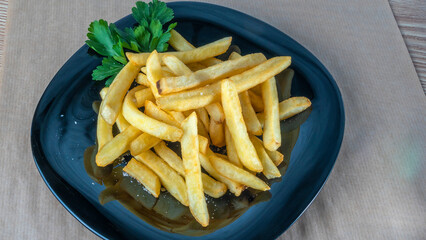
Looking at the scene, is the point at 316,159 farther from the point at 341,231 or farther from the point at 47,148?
the point at 47,148

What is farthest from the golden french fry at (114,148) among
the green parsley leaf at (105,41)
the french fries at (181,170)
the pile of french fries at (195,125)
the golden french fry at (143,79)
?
the green parsley leaf at (105,41)

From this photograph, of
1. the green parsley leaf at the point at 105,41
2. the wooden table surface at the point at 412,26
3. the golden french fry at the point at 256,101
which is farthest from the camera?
the wooden table surface at the point at 412,26

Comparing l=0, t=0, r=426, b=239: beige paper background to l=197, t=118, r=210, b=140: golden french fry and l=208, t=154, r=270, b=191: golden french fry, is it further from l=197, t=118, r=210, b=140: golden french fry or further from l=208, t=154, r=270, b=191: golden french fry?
l=197, t=118, r=210, b=140: golden french fry

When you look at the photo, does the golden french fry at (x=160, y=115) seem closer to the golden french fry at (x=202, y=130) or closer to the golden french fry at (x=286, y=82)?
the golden french fry at (x=202, y=130)

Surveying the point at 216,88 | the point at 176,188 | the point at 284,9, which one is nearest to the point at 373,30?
the point at 284,9

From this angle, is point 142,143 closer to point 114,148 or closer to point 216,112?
point 114,148

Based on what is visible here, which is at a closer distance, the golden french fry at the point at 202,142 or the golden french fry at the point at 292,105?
the golden french fry at the point at 202,142

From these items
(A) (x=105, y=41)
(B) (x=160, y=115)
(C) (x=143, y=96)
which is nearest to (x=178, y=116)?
(B) (x=160, y=115)
